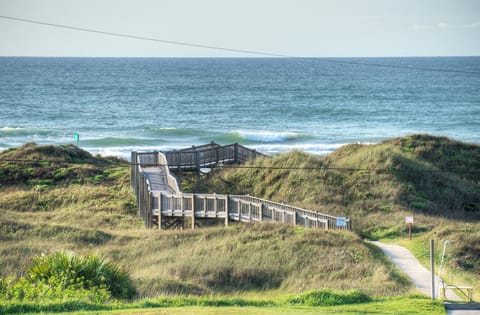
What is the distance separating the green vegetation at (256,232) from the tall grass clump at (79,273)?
0.08 metres

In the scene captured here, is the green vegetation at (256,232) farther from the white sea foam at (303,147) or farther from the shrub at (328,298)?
the white sea foam at (303,147)

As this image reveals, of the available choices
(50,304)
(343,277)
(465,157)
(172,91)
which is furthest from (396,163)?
(172,91)

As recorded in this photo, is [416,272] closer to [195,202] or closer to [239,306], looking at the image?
[239,306]

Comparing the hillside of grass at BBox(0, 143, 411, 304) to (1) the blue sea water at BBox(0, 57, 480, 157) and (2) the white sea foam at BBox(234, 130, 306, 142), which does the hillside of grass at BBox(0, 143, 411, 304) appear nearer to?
(1) the blue sea water at BBox(0, 57, 480, 157)

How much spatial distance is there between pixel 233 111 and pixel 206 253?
260 feet

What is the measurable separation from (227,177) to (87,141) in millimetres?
Result: 38177

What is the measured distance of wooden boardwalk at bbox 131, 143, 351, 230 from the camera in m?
30.2

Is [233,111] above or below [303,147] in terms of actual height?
above

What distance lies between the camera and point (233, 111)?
346 feet

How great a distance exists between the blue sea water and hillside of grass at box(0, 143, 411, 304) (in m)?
34.2

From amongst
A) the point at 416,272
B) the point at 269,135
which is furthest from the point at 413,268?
the point at 269,135

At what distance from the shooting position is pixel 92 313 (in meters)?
17.4

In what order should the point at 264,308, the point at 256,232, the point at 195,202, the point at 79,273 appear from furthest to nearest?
the point at 195,202
the point at 256,232
the point at 79,273
the point at 264,308

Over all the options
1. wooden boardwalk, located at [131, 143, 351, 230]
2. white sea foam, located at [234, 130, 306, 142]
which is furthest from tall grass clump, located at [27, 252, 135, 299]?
white sea foam, located at [234, 130, 306, 142]
